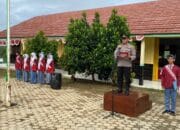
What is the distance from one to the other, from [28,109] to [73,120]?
1.89 metres

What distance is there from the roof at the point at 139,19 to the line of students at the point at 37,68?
4.60 metres

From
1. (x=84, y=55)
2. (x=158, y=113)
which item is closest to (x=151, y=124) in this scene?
(x=158, y=113)

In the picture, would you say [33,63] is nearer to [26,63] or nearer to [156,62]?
[26,63]

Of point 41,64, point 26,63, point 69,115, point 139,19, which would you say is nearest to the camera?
point 69,115

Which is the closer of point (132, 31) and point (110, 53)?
point (110, 53)

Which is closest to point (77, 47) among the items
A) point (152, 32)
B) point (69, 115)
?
point (152, 32)

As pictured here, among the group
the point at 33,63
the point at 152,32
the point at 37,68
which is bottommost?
the point at 37,68

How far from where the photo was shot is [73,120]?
832 centimetres

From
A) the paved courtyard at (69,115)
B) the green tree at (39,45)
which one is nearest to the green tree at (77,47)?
the green tree at (39,45)

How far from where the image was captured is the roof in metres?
15.8

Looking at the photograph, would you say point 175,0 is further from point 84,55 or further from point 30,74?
point 30,74

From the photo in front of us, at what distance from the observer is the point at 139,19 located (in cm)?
1781

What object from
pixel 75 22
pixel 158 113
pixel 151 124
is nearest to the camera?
pixel 151 124

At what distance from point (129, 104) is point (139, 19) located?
383 inches
